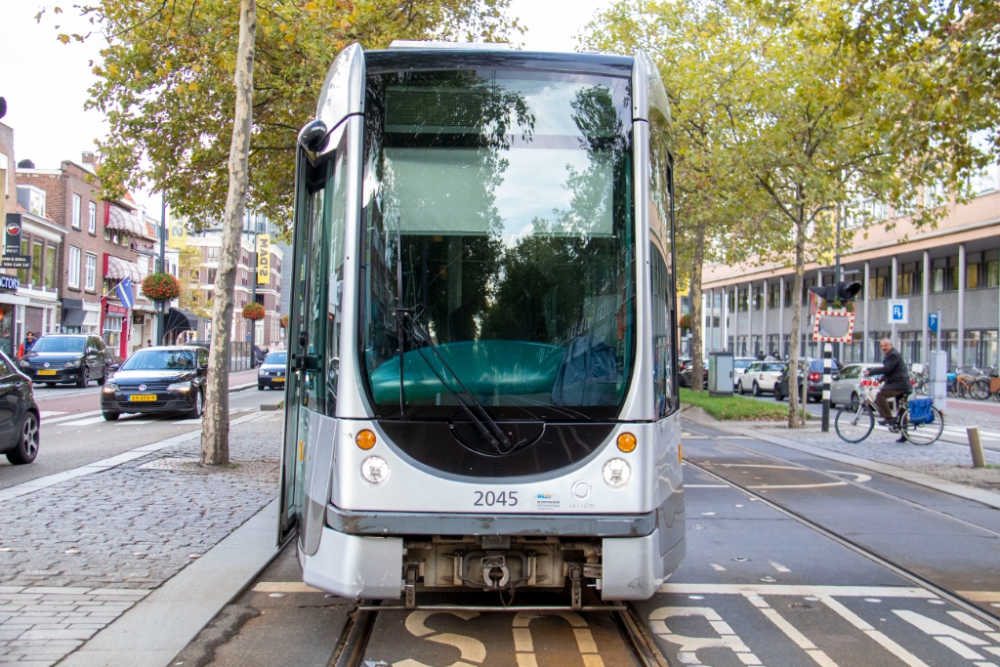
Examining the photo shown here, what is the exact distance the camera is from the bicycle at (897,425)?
16391 millimetres

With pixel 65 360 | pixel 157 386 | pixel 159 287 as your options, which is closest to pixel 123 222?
pixel 159 287

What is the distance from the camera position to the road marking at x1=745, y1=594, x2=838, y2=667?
15.1 ft

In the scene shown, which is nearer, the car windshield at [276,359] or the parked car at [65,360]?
the parked car at [65,360]

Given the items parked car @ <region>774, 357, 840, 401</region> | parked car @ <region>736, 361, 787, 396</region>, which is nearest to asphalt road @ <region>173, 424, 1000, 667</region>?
parked car @ <region>774, 357, 840, 401</region>

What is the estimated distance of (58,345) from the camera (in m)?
33.0

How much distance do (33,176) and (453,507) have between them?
55424 mm

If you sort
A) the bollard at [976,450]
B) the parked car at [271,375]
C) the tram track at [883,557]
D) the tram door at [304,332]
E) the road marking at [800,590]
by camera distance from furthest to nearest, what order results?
the parked car at [271,375] → the bollard at [976,450] → the road marking at [800,590] → the tram track at [883,557] → the tram door at [304,332]

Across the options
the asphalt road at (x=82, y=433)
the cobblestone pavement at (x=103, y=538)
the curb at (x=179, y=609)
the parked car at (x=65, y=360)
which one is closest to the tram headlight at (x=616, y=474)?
the curb at (x=179, y=609)

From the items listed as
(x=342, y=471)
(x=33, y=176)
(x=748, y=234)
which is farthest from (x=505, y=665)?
(x=33, y=176)

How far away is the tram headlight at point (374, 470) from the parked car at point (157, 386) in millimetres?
15272

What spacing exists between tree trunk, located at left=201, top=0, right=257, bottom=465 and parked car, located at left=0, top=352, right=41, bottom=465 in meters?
2.20

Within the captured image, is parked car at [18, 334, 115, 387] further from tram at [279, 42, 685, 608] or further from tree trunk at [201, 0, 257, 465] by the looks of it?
tram at [279, 42, 685, 608]

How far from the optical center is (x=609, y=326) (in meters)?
4.73

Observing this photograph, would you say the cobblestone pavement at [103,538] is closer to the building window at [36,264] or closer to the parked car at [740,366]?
the parked car at [740,366]
